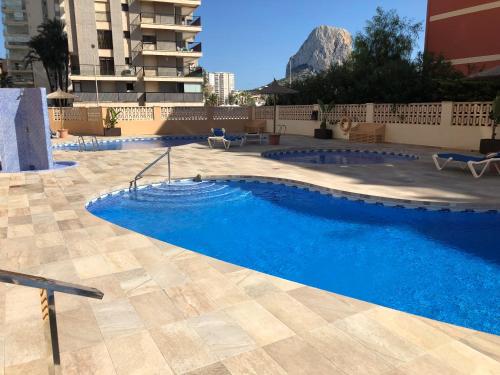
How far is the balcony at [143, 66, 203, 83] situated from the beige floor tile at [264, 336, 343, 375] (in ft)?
134

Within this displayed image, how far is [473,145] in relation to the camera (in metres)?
14.3

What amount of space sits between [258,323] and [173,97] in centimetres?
3974

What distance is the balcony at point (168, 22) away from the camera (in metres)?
40.6

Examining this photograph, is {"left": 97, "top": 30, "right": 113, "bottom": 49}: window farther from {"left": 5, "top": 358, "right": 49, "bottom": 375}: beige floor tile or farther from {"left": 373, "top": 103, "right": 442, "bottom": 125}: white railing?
{"left": 5, "top": 358, "right": 49, "bottom": 375}: beige floor tile

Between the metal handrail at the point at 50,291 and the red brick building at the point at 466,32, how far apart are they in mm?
21016

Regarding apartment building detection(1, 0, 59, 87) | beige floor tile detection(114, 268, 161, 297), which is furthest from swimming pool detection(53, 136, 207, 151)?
apartment building detection(1, 0, 59, 87)

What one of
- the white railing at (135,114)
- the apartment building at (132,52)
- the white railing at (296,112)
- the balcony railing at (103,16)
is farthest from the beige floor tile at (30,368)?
the balcony railing at (103,16)

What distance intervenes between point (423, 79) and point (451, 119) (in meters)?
3.32

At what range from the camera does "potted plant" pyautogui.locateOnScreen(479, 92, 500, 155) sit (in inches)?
478

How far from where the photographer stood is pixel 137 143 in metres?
20.3

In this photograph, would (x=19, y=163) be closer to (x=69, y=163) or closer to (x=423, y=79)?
(x=69, y=163)

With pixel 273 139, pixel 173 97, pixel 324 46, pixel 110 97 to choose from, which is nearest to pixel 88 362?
pixel 273 139

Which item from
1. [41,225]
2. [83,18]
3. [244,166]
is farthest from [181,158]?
[83,18]

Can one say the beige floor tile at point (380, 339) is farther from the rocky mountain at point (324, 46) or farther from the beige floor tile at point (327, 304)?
the rocky mountain at point (324, 46)
